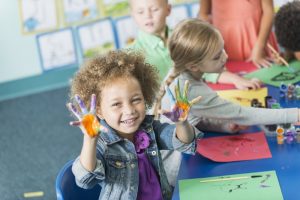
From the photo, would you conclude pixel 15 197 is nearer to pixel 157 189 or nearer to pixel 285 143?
pixel 157 189

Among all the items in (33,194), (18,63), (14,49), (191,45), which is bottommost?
(33,194)

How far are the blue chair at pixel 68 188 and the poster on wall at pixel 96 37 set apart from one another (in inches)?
77.1

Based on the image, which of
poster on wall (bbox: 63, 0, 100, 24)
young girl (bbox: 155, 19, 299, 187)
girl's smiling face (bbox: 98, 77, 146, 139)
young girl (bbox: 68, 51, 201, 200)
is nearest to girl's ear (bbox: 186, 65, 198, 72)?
young girl (bbox: 155, 19, 299, 187)

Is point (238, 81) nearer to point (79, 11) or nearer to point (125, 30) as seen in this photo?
point (125, 30)

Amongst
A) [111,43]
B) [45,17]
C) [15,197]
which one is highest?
[45,17]

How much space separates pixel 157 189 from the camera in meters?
1.25

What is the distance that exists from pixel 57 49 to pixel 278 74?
6.21ft

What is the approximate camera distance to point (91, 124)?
1.00m

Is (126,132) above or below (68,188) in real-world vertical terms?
above

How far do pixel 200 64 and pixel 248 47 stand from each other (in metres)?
0.63

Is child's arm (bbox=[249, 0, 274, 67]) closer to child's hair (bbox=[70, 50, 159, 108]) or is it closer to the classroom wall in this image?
child's hair (bbox=[70, 50, 159, 108])

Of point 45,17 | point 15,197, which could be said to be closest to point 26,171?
point 15,197

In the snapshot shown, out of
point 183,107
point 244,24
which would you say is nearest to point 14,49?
point 244,24

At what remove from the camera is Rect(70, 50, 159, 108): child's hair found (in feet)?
3.77
